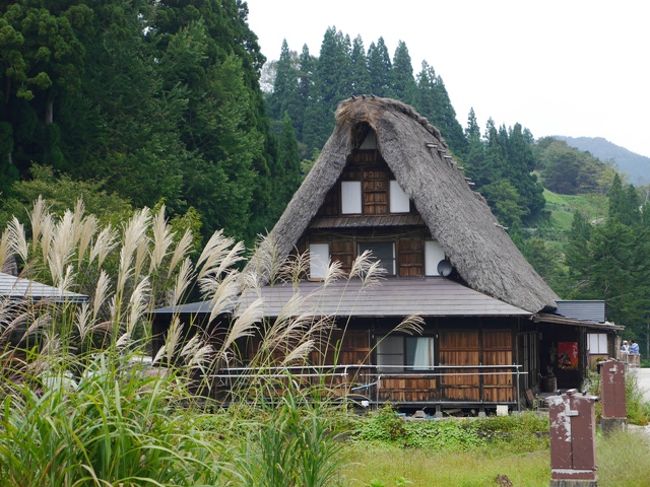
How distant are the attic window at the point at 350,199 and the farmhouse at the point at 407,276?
2 centimetres

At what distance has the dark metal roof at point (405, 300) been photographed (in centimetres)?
2003

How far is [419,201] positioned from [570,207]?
88.2 meters

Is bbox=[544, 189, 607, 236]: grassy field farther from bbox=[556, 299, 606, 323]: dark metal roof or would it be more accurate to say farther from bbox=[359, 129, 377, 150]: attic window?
bbox=[359, 129, 377, 150]: attic window

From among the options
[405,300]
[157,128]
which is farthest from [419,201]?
[157,128]

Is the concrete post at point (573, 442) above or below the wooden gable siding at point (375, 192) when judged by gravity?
below

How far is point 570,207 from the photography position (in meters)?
107

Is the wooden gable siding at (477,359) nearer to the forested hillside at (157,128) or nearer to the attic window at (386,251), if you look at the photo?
the attic window at (386,251)

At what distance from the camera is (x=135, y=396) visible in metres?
5.61

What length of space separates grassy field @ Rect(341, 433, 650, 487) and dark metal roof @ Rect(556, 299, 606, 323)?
15.0 meters

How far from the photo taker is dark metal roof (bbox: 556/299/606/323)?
2939 centimetres

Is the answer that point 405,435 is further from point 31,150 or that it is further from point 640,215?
point 640,215

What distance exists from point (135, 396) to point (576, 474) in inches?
207

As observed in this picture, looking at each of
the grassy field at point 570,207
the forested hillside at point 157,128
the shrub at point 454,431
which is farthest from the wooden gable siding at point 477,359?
the grassy field at point 570,207

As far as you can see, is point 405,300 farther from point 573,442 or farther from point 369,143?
point 573,442
